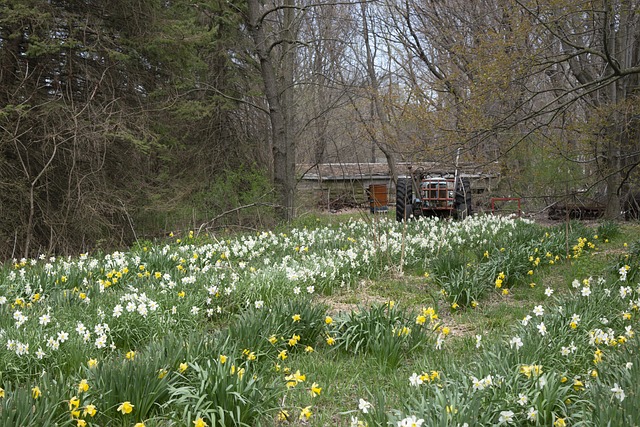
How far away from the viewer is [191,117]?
1287 centimetres

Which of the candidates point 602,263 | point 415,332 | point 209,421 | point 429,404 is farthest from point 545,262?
point 209,421

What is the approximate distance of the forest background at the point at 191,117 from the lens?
9.27m

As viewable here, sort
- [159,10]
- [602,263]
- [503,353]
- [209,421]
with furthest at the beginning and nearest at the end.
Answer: [159,10] → [602,263] → [503,353] → [209,421]

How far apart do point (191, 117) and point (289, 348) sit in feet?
32.6

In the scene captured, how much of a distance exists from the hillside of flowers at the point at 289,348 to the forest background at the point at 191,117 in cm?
277

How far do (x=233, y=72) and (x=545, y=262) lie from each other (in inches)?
426

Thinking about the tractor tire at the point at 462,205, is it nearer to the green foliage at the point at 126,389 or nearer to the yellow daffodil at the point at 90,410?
the green foliage at the point at 126,389

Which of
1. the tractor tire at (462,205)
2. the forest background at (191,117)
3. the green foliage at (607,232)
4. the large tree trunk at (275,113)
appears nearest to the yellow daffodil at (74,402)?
the forest background at (191,117)

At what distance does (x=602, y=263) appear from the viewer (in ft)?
21.9

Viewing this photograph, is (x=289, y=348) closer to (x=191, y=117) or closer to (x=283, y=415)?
(x=283, y=415)

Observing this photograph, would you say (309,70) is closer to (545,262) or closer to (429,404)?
(545,262)

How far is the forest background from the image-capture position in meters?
9.27

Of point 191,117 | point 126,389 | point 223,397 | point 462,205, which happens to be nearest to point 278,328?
point 223,397

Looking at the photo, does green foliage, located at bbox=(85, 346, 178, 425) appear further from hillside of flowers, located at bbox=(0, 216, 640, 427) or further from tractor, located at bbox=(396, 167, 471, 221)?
tractor, located at bbox=(396, 167, 471, 221)
